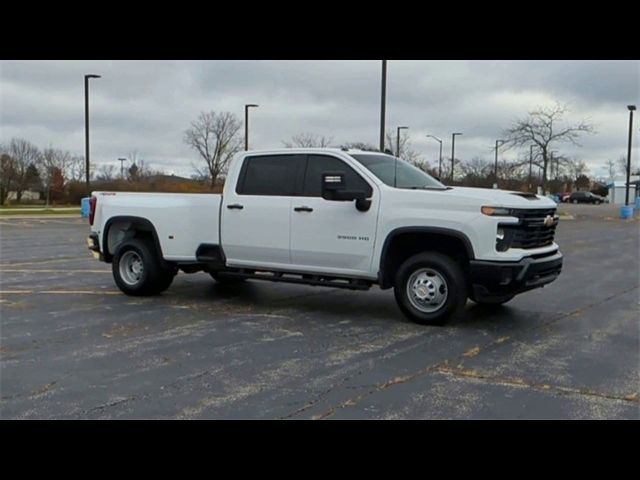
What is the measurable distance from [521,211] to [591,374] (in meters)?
2.08

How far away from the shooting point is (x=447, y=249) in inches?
290

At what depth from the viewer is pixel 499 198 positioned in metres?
6.93

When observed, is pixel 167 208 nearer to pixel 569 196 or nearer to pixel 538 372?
pixel 538 372

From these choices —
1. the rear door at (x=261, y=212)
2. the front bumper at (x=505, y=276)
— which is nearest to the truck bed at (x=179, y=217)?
the rear door at (x=261, y=212)

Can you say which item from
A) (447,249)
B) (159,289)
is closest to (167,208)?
(159,289)

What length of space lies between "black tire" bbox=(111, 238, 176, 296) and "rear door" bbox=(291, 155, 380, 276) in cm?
224

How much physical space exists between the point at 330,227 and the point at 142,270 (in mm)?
3090

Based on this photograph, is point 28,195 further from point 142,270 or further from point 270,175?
point 270,175

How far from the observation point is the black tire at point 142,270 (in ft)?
29.7

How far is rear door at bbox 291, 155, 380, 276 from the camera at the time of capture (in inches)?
296

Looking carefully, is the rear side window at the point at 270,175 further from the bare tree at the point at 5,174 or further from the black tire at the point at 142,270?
the bare tree at the point at 5,174

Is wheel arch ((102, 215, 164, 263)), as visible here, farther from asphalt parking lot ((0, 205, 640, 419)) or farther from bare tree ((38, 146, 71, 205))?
bare tree ((38, 146, 71, 205))

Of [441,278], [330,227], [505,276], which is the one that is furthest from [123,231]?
[505,276]

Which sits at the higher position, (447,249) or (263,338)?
(447,249)
